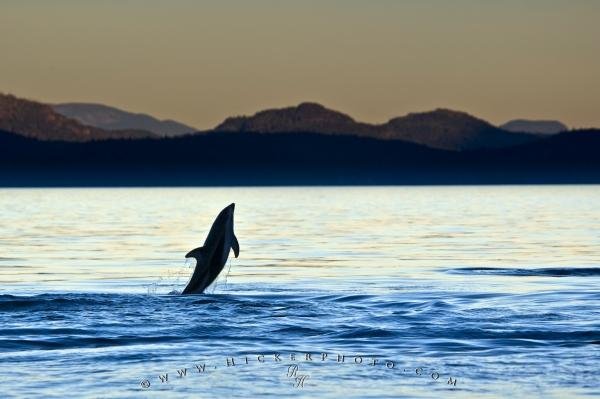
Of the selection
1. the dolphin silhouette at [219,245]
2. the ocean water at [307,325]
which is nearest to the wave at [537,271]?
the ocean water at [307,325]

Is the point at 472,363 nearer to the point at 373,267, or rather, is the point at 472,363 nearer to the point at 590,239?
the point at 373,267

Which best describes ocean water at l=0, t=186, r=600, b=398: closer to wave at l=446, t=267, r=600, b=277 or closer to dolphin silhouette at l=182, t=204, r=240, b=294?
wave at l=446, t=267, r=600, b=277

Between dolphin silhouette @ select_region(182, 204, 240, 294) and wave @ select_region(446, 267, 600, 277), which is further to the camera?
wave @ select_region(446, 267, 600, 277)

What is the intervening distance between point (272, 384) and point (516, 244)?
138ft

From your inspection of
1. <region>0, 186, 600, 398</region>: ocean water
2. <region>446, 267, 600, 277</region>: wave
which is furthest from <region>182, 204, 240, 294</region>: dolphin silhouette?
<region>446, 267, 600, 277</region>: wave

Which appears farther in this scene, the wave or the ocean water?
the wave

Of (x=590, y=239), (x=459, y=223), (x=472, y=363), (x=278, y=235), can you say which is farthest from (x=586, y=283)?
(x=459, y=223)

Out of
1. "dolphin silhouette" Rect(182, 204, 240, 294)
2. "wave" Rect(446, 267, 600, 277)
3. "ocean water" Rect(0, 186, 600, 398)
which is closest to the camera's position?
"ocean water" Rect(0, 186, 600, 398)

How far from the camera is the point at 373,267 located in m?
45.5

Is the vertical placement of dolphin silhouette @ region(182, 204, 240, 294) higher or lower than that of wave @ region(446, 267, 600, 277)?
higher

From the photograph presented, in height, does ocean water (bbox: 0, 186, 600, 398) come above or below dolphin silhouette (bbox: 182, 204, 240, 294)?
below

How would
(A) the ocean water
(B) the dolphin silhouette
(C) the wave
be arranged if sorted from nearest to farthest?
1. (A) the ocean water
2. (B) the dolphin silhouette
3. (C) the wave

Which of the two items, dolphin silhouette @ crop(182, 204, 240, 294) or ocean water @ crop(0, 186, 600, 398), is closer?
ocean water @ crop(0, 186, 600, 398)

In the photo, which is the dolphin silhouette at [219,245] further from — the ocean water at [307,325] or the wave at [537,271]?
the wave at [537,271]
